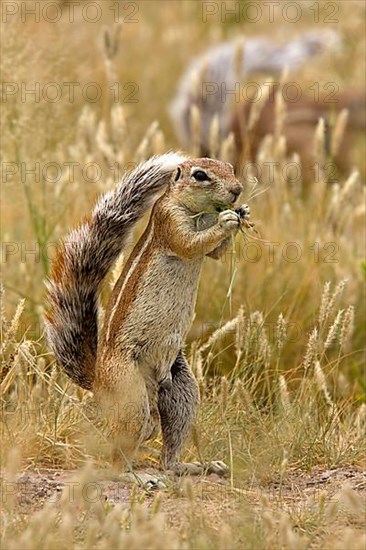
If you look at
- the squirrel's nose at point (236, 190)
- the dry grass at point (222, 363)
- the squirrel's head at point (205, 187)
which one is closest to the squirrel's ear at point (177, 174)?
the squirrel's head at point (205, 187)

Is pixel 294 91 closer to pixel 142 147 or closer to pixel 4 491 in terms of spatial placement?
pixel 142 147

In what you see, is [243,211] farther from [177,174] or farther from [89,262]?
[89,262]

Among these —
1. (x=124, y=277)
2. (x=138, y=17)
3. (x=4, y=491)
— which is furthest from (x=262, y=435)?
(x=138, y=17)

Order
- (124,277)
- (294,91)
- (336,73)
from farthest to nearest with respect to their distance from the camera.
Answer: (336,73) → (294,91) → (124,277)

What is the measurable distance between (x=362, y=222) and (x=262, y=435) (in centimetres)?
395

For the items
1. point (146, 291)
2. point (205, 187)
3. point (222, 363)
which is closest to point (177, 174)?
point (205, 187)

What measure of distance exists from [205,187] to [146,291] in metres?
0.44

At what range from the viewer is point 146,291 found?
4613 mm

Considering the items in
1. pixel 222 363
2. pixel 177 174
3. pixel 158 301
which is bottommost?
pixel 222 363

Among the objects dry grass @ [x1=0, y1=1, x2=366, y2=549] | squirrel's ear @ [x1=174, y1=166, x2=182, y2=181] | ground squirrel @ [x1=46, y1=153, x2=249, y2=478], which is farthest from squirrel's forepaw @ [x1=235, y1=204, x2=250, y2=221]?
dry grass @ [x1=0, y1=1, x2=366, y2=549]

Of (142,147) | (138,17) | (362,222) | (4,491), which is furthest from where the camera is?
(138,17)

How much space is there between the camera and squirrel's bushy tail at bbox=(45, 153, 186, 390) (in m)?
4.76

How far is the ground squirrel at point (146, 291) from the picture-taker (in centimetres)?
459

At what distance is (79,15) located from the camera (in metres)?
12.2
